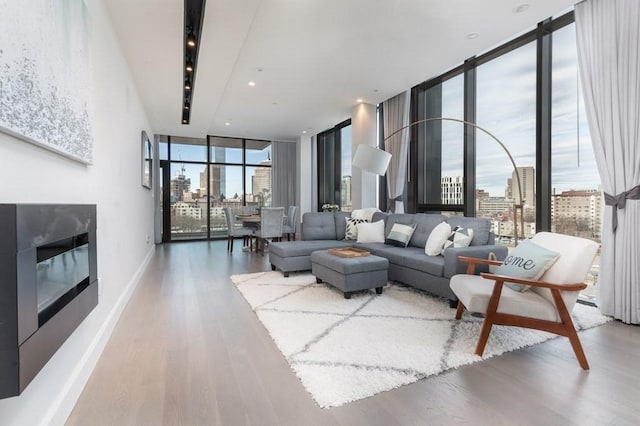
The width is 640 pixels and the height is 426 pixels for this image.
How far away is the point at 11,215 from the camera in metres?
1.05

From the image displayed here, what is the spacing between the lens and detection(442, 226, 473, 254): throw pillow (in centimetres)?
345

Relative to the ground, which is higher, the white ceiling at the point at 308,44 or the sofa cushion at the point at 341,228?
the white ceiling at the point at 308,44

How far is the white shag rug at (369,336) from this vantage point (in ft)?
6.28

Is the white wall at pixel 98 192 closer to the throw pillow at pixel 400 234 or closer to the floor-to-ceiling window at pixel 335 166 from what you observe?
the throw pillow at pixel 400 234

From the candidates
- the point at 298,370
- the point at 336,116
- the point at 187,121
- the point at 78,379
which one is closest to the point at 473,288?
the point at 298,370

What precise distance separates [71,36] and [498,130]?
179 inches

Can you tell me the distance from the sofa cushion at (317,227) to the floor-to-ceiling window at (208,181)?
344 centimetres

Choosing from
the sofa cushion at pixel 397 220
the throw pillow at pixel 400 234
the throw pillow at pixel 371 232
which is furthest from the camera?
the throw pillow at pixel 371 232

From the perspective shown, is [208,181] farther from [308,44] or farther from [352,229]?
[308,44]

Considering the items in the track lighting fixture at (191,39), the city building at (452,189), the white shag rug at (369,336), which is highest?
the track lighting fixture at (191,39)

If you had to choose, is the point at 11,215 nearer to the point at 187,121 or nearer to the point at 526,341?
the point at 526,341

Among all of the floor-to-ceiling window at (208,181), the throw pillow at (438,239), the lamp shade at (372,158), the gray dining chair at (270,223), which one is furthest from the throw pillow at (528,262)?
the floor-to-ceiling window at (208,181)

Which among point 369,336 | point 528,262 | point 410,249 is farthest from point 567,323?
point 410,249

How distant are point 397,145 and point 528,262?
3717mm
